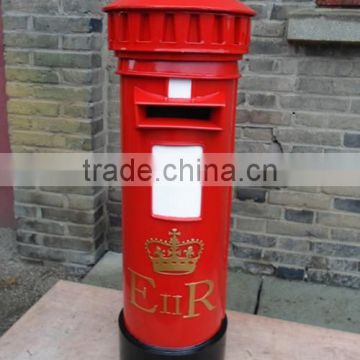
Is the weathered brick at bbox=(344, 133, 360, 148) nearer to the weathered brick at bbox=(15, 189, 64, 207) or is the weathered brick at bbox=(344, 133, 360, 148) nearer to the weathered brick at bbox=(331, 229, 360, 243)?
the weathered brick at bbox=(331, 229, 360, 243)

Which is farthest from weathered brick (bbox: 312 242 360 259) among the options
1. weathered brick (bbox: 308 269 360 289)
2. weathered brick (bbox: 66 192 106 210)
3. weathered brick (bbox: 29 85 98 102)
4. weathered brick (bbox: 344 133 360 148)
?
weathered brick (bbox: 29 85 98 102)

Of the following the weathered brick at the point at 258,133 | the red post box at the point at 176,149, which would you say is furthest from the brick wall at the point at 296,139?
the red post box at the point at 176,149

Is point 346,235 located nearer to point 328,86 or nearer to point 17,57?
point 328,86

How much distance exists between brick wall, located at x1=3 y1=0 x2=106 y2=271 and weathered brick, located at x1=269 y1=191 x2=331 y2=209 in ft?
3.40

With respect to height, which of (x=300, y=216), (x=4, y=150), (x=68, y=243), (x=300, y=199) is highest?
(x=4, y=150)

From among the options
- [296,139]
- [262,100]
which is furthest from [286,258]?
[262,100]

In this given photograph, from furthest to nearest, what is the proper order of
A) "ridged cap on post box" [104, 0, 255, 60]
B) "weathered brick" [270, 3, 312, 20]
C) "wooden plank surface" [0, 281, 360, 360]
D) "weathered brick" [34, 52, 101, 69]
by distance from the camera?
"weathered brick" [34, 52, 101, 69], "weathered brick" [270, 3, 312, 20], "wooden plank surface" [0, 281, 360, 360], "ridged cap on post box" [104, 0, 255, 60]

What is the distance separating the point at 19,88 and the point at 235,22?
1619 mm

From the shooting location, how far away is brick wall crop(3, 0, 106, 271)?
2.50 metres

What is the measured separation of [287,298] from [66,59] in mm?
1770

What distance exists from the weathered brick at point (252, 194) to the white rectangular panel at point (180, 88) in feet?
4.62

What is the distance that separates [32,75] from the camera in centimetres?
259

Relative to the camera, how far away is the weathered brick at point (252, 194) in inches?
107

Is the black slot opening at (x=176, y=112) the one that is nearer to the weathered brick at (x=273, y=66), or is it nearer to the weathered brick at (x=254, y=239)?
the weathered brick at (x=273, y=66)
